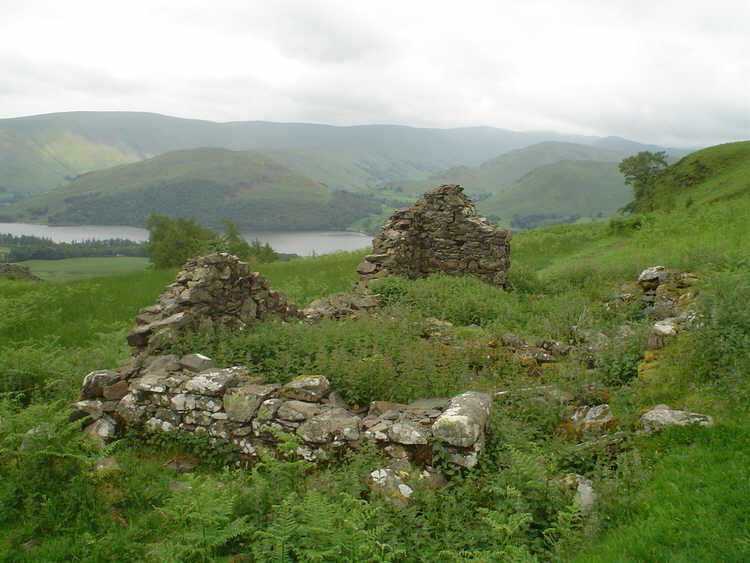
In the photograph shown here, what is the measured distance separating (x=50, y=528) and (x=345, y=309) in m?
9.03

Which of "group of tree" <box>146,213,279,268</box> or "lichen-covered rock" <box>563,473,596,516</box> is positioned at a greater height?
"group of tree" <box>146,213,279,268</box>

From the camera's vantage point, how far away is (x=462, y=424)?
586 centimetres

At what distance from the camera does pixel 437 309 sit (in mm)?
13680

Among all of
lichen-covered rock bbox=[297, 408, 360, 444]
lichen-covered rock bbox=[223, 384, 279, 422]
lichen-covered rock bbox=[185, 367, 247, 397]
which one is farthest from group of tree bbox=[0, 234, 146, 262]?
lichen-covered rock bbox=[297, 408, 360, 444]

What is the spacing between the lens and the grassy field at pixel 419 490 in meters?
4.55

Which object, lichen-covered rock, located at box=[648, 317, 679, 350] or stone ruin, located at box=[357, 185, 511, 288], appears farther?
stone ruin, located at box=[357, 185, 511, 288]

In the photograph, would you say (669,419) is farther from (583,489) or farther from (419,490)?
(419,490)

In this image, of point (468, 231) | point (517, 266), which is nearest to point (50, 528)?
point (468, 231)

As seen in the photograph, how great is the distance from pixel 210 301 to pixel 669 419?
946 cm

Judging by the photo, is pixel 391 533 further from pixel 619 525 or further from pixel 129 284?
pixel 129 284

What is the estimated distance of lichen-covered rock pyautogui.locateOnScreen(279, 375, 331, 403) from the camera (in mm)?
7352

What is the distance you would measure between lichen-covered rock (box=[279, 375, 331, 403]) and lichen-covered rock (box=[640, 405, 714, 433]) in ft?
16.3

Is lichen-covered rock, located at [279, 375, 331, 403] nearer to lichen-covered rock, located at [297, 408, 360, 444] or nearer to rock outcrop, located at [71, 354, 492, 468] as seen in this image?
rock outcrop, located at [71, 354, 492, 468]

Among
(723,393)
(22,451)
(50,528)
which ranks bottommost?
(50,528)
